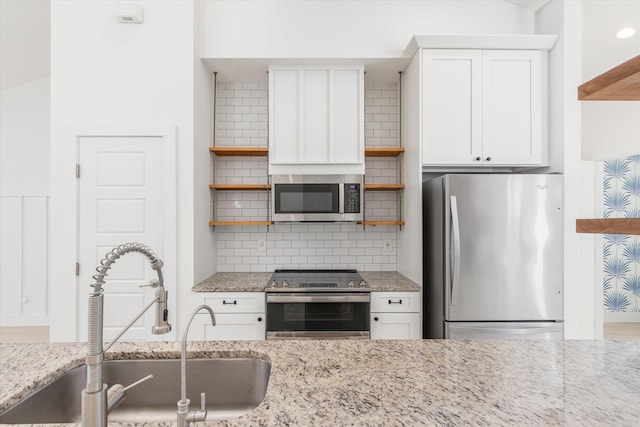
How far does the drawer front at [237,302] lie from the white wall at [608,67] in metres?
2.55

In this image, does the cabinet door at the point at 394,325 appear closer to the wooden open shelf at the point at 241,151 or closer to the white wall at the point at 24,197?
the wooden open shelf at the point at 241,151

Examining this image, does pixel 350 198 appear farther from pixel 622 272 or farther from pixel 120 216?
pixel 622 272

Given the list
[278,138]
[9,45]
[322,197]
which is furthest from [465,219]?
[9,45]

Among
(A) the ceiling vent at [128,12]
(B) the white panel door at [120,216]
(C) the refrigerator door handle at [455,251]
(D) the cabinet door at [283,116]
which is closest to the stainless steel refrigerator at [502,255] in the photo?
(C) the refrigerator door handle at [455,251]

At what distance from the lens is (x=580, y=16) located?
258 cm

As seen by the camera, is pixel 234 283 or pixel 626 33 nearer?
pixel 626 33

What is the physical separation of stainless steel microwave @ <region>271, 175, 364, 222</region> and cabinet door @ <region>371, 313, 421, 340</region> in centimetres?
80

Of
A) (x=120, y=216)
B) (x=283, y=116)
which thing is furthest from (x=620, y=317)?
(x=120, y=216)

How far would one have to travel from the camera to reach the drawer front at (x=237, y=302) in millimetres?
2625

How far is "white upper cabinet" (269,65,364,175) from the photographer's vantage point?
116 inches

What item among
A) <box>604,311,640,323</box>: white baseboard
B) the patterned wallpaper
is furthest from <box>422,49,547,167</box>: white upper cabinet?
<box>604,311,640,323</box>: white baseboard

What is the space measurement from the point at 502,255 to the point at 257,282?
178 cm

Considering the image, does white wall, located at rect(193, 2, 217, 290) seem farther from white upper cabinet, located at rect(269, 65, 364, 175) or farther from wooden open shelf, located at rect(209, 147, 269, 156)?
white upper cabinet, located at rect(269, 65, 364, 175)

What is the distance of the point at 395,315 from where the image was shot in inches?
103
